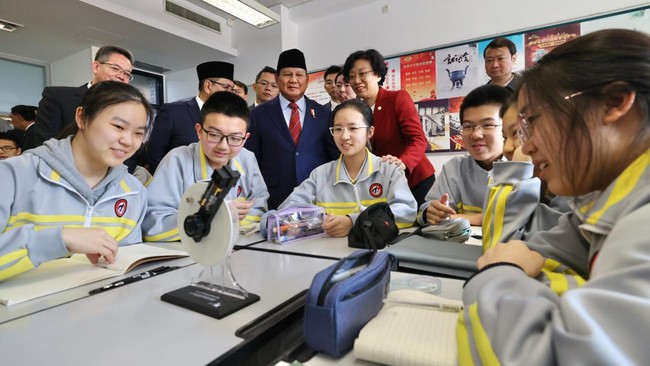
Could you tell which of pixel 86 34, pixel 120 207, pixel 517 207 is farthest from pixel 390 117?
pixel 86 34

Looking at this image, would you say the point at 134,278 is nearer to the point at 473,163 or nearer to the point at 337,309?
the point at 337,309

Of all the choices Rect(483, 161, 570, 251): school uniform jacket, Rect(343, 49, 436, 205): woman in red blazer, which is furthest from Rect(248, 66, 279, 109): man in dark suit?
Rect(483, 161, 570, 251): school uniform jacket

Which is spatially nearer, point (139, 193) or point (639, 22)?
point (139, 193)

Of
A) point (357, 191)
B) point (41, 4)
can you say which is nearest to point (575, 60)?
point (357, 191)

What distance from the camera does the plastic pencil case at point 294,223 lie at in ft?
4.64

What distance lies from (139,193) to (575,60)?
1.48m

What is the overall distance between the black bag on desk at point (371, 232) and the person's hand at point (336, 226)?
173 mm

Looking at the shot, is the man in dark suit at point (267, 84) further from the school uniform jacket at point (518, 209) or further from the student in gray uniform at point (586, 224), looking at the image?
the student in gray uniform at point (586, 224)

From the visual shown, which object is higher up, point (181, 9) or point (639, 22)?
point (181, 9)

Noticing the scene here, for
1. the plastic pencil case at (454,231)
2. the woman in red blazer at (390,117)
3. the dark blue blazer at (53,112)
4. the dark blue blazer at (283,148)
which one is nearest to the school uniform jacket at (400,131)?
the woman in red blazer at (390,117)

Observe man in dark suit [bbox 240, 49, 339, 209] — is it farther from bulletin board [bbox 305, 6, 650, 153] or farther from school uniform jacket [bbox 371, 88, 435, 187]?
bulletin board [bbox 305, 6, 650, 153]

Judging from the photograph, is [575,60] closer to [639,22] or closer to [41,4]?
[639,22]

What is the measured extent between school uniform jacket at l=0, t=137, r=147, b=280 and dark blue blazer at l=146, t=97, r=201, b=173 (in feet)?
3.00

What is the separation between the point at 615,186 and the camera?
1.73 ft
